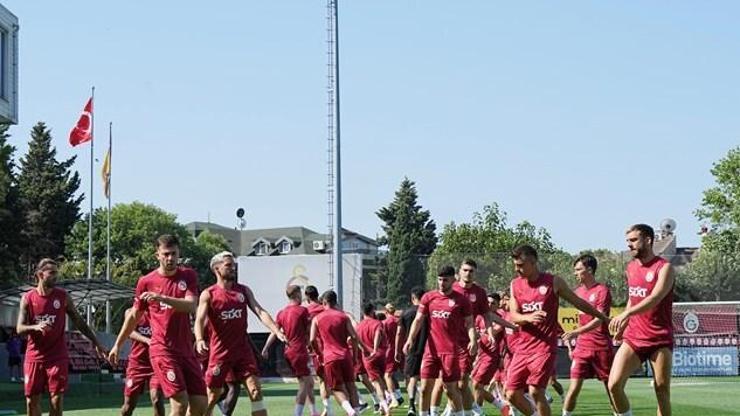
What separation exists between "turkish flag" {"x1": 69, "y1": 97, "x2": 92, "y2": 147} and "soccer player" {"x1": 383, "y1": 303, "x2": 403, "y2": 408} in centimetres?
3090

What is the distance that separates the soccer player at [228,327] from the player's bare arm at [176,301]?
1692 mm

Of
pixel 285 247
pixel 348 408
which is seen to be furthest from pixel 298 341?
pixel 285 247

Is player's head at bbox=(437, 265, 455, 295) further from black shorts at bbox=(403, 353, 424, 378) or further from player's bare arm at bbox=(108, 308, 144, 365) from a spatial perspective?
player's bare arm at bbox=(108, 308, 144, 365)

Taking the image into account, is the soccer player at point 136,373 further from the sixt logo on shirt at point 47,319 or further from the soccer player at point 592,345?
the soccer player at point 592,345

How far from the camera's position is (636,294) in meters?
14.1

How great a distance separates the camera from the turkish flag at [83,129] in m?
57.8

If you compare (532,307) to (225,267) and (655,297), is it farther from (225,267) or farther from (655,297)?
(225,267)

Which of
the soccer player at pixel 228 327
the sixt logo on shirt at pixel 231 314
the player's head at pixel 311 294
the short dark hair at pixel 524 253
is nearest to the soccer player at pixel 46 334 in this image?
the soccer player at pixel 228 327

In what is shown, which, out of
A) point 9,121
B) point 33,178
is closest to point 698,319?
point 9,121

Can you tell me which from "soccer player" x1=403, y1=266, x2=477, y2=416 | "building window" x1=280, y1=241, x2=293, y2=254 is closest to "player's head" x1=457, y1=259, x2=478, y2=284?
"soccer player" x1=403, y1=266, x2=477, y2=416

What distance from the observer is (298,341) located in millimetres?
21281

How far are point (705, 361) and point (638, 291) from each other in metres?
35.6

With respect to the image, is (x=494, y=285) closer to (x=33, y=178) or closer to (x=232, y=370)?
(x=232, y=370)

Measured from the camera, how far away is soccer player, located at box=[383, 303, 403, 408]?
27172 millimetres
